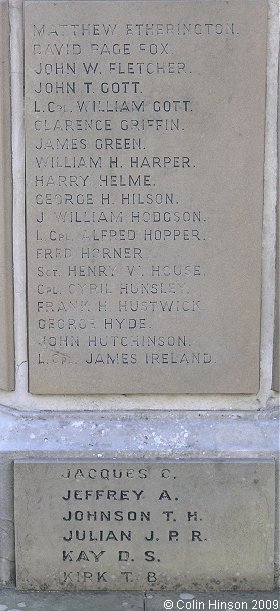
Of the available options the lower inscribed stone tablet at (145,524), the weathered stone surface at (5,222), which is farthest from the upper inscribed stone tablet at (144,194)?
the lower inscribed stone tablet at (145,524)

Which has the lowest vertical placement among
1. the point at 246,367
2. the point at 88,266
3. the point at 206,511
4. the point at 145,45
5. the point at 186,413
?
the point at 206,511

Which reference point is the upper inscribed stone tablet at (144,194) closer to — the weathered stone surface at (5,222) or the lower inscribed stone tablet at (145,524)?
the weathered stone surface at (5,222)

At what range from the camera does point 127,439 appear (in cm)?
274

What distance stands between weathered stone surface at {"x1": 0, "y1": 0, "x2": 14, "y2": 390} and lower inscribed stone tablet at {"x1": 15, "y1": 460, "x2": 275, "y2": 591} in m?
0.39

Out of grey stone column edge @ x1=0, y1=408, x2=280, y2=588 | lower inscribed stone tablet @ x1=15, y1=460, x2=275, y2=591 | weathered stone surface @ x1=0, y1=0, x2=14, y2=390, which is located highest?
weathered stone surface @ x1=0, y1=0, x2=14, y2=390

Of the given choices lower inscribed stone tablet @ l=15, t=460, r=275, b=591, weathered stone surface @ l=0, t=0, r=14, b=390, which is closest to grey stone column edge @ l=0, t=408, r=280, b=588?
lower inscribed stone tablet @ l=15, t=460, r=275, b=591

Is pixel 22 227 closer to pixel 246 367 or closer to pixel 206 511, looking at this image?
pixel 246 367

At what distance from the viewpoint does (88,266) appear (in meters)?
2.74

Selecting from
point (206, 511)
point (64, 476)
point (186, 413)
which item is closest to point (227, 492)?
point (206, 511)

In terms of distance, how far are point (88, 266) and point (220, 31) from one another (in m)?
0.96

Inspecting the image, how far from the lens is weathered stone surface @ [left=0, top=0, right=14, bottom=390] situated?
2.66 metres

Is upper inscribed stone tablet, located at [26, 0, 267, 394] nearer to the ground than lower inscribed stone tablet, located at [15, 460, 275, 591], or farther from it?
farther from it

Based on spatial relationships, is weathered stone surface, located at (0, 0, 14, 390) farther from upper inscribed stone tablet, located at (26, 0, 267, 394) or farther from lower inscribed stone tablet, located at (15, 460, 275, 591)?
lower inscribed stone tablet, located at (15, 460, 275, 591)

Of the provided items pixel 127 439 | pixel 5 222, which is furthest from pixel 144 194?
pixel 127 439
